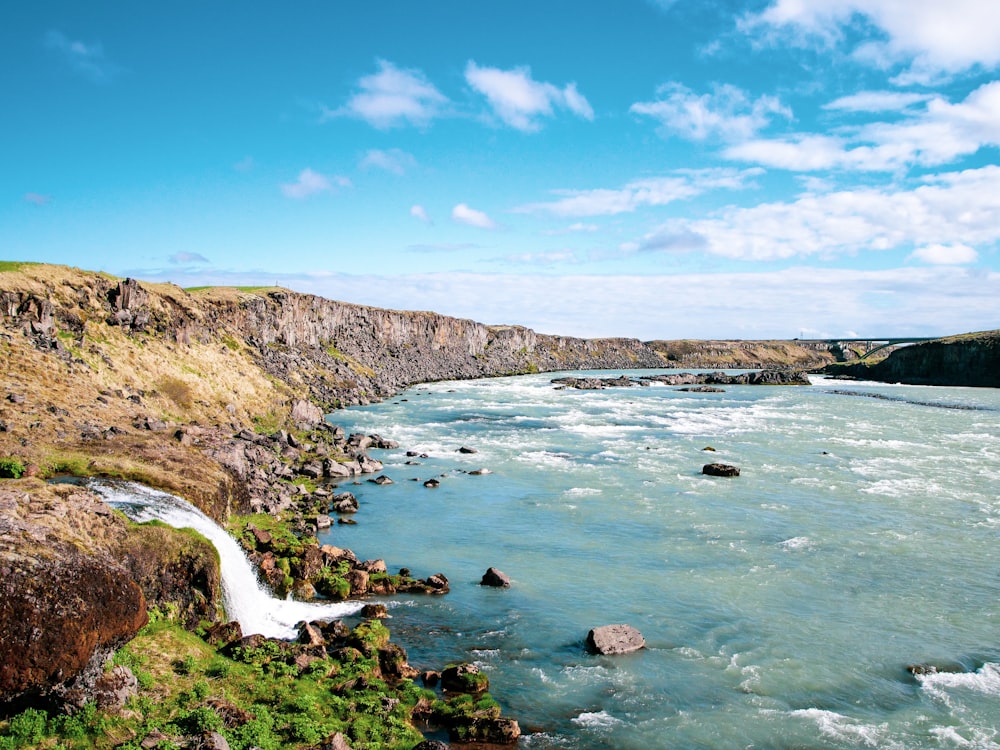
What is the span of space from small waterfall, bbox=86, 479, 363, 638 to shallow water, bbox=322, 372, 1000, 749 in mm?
3271

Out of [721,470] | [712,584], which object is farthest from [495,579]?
[721,470]

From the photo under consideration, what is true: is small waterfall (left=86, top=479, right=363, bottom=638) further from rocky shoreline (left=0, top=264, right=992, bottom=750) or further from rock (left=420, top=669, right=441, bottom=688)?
rock (left=420, top=669, right=441, bottom=688)

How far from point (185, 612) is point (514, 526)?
16.6 m

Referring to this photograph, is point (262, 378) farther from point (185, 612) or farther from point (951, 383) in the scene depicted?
point (951, 383)

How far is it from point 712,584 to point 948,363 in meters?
149

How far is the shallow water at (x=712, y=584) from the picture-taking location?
15688 mm

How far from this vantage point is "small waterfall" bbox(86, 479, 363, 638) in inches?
739

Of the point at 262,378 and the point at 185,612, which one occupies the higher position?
the point at 262,378

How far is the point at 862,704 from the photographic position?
16188 millimetres

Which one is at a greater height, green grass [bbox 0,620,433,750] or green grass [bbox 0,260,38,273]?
green grass [bbox 0,260,38,273]

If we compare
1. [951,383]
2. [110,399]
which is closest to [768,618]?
[110,399]

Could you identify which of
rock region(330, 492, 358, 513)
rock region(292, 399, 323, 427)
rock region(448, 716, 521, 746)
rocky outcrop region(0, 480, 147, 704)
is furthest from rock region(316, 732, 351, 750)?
rock region(292, 399, 323, 427)

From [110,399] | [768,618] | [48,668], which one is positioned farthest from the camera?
[110,399]

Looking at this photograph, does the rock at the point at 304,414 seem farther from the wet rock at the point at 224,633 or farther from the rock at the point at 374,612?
the wet rock at the point at 224,633
